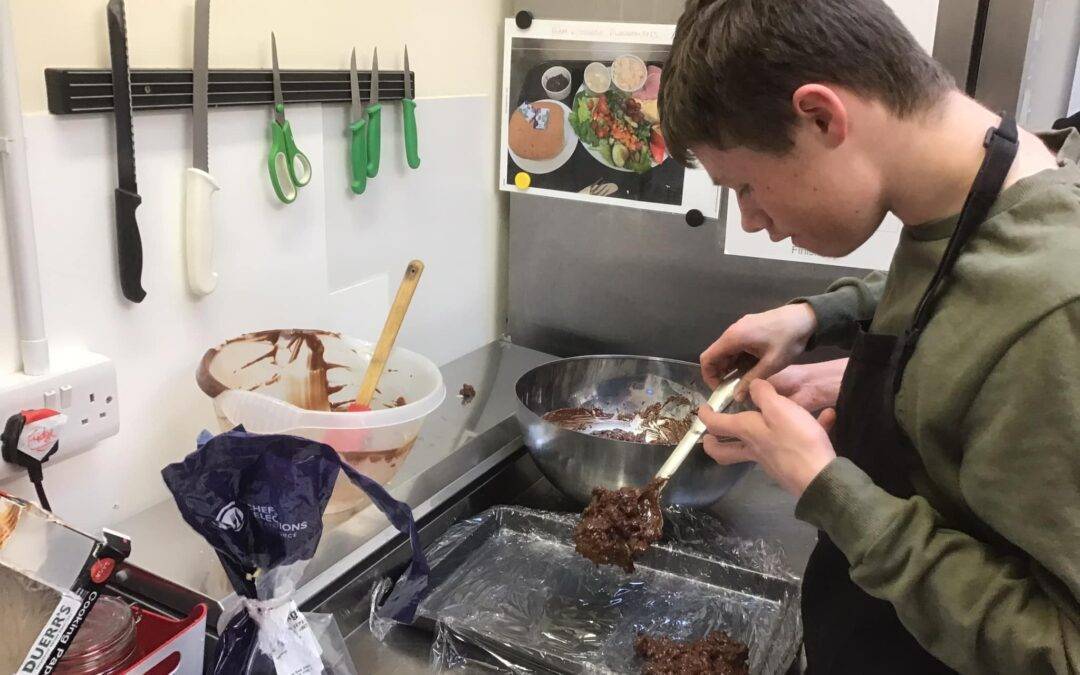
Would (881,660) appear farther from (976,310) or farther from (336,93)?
(336,93)

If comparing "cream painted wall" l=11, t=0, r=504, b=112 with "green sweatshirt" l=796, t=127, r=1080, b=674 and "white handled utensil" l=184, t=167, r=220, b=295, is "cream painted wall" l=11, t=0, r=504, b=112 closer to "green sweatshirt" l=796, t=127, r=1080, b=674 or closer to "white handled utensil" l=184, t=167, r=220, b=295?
"white handled utensil" l=184, t=167, r=220, b=295

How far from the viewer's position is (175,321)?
3.19 ft

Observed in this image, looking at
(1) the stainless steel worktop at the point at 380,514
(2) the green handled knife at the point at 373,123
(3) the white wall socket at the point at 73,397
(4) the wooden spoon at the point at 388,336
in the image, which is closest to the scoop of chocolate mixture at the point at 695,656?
(1) the stainless steel worktop at the point at 380,514

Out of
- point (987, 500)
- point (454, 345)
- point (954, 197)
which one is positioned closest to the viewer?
point (987, 500)

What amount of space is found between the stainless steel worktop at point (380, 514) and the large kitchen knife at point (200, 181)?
0.28 m

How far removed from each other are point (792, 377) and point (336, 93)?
27.1 inches

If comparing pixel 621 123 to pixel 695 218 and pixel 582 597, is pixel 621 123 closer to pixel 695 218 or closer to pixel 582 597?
pixel 695 218

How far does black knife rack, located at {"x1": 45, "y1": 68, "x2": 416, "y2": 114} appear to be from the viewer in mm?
804

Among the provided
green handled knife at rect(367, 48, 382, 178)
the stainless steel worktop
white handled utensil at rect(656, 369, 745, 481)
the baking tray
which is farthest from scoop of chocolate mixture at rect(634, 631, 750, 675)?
green handled knife at rect(367, 48, 382, 178)

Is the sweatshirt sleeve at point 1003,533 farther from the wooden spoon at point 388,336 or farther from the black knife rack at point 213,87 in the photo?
the black knife rack at point 213,87

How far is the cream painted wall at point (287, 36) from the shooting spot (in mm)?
794

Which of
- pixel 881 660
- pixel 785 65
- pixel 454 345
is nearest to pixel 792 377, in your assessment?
A: pixel 881 660

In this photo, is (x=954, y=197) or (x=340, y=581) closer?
(x=954, y=197)

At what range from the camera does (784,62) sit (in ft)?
2.14
